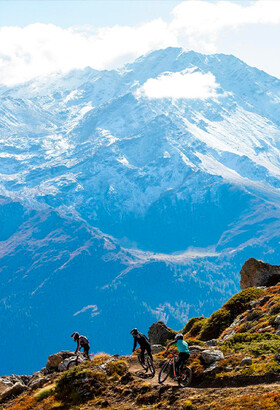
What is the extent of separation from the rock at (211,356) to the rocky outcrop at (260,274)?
30.7 metres

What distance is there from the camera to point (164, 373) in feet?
113

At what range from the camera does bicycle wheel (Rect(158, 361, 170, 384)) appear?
33406 millimetres

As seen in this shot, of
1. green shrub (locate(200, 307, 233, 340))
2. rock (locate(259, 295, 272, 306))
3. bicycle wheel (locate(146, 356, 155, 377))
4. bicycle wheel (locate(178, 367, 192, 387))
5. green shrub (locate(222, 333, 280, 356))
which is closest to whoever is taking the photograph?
bicycle wheel (locate(178, 367, 192, 387))

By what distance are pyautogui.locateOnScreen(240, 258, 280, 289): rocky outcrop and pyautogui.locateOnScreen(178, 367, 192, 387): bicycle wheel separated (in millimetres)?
32770

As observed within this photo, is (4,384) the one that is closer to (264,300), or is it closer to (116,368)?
(116,368)

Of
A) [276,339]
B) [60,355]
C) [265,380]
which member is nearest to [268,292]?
[276,339]

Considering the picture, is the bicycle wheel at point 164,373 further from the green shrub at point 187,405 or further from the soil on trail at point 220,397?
the green shrub at point 187,405

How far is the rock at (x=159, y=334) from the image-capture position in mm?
57031

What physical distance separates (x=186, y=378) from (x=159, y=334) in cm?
2541

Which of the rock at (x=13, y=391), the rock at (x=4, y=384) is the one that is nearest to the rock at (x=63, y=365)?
the rock at (x=13, y=391)

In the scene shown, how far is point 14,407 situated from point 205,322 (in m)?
24.5

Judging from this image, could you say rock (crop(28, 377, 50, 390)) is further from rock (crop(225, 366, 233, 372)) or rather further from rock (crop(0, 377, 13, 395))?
rock (crop(225, 366, 233, 372))

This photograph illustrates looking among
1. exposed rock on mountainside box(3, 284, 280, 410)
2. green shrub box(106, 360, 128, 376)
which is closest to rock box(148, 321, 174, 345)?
exposed rock on mountainside box(3, 284, 280, 410)

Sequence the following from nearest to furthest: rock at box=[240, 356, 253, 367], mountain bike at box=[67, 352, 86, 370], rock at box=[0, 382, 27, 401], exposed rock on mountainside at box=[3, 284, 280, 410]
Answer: exposed rock on mountainside at box=[3, 284, 280, 410] → rock at box=[240, 356, 253, 367] → rock at box=[0, 382, 27, 401] → mountain bike at box=[67, 352, 86, 370]
